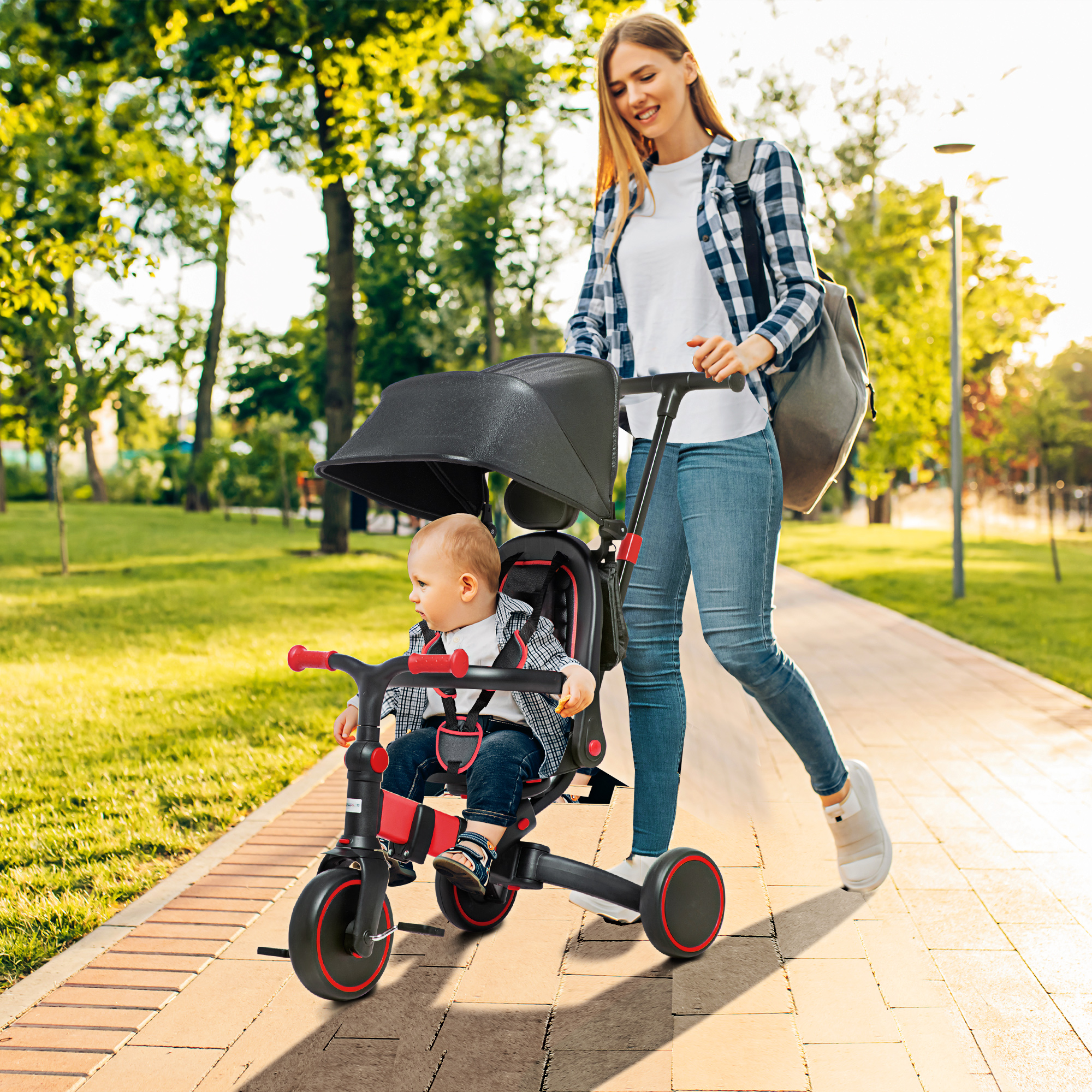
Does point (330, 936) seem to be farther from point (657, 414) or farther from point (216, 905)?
point (657, 414)

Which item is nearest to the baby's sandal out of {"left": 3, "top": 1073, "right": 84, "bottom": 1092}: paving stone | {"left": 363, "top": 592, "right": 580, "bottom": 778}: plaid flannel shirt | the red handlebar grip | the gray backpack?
{"left": 363, "top": 592, "right": 580, "bottom": 778}: plaid flannel shirt

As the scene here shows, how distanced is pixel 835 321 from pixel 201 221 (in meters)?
15.7

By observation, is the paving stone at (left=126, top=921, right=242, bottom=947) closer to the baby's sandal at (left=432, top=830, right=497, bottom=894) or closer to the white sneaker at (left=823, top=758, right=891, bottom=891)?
the baby's sandal at (left=432, top=830, right=497, bottom=894)

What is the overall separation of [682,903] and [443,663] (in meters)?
1.03

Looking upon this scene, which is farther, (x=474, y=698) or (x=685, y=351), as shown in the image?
(x=685, y=351)

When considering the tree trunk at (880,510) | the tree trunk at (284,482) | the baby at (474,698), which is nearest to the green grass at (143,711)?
the baby at (474,698)

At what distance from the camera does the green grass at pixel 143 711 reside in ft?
12.6

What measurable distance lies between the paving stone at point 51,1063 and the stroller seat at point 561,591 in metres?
0.98

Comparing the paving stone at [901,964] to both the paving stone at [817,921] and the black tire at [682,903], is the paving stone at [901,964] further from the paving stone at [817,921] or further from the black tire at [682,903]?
the black tire at [682,903]

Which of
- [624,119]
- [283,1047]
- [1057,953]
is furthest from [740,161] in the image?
[283,1047]

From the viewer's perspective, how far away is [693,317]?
3215 millimetres

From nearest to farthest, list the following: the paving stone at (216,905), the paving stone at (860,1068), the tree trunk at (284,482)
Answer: the paving stone at (860,1068) < the paving stone at (216,905) < the tree trunk at (284,482)

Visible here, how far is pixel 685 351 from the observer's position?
322 cm

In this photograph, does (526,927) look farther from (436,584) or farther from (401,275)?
(401,275)
